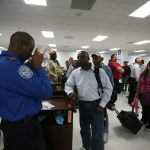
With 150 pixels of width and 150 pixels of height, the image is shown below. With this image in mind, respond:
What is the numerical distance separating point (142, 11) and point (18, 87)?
13.4ft

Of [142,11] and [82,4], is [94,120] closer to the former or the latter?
[82,4]

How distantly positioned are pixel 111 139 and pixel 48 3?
10.3ft

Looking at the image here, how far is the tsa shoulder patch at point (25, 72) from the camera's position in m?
1.04

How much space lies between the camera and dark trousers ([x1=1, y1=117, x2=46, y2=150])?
1.15 metres

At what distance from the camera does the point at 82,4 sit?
377cm

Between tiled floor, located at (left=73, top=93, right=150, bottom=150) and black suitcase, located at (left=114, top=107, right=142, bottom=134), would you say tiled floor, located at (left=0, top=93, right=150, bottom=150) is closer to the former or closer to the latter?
tiled floor, located at (left=73, top=93, right=150, bottom=150)

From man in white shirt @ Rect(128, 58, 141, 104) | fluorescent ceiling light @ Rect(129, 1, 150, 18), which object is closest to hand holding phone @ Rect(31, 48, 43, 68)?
fluorescent ceiling light @ Rect(129, 1, 150, 18)

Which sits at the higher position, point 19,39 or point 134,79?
point 19,39

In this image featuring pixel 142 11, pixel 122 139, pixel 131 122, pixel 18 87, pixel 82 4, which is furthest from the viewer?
pixel 142 11

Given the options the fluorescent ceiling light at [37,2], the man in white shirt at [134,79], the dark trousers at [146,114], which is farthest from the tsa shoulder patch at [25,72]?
the man in white shirt at [134,79]

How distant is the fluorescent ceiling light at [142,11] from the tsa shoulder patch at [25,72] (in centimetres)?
351

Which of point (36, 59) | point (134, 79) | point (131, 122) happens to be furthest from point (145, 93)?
point (36, 59)

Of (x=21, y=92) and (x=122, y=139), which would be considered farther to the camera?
(x=122, y=139)

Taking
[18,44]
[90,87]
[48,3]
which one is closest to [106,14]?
[48,3]
